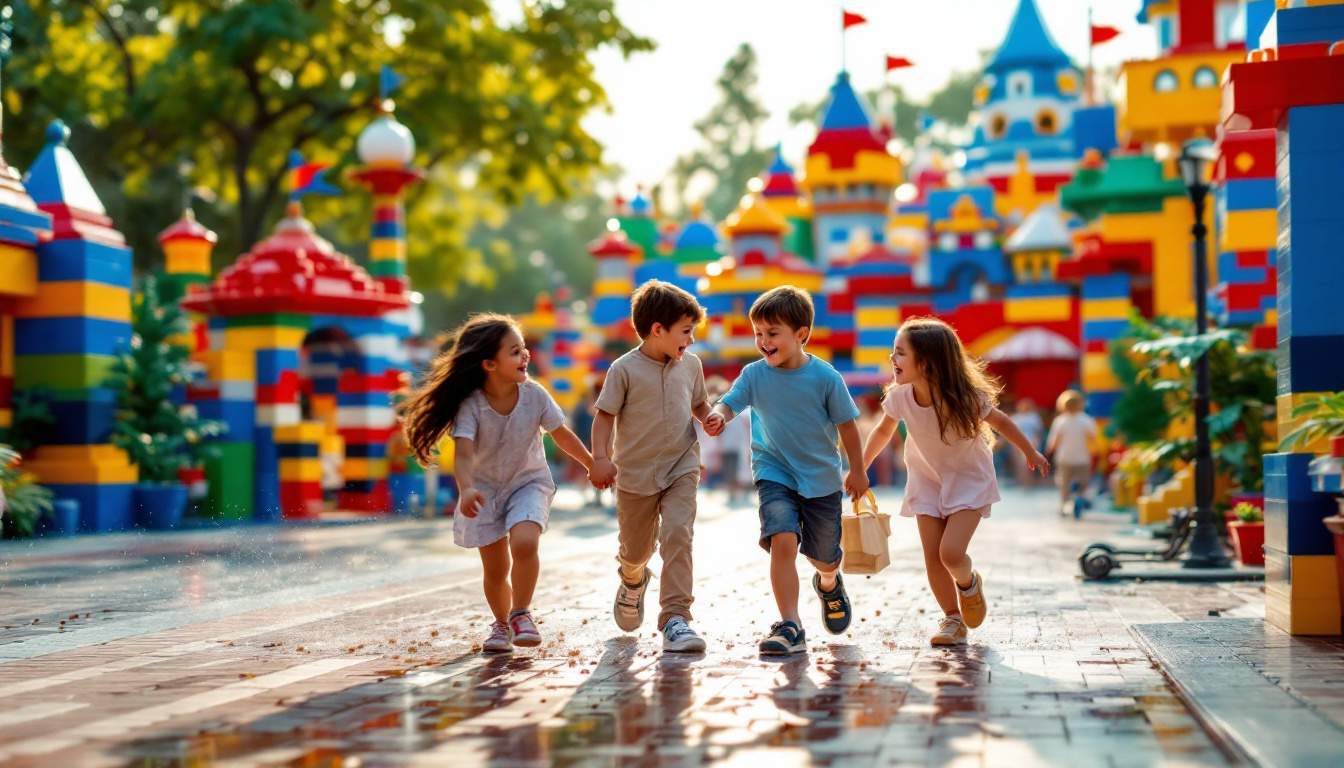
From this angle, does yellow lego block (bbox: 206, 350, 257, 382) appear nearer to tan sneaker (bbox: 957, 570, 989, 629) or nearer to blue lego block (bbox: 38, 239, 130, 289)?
blue lego block (bbox: 38, 239, 130, 289)

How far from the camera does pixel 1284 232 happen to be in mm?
8852

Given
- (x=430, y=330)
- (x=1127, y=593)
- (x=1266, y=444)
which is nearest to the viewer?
(x=1127, y=593)

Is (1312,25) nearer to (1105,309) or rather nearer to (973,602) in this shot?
(973,602)

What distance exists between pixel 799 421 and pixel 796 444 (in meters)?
0.11

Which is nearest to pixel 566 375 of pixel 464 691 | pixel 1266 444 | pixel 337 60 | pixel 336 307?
pixel 337 60

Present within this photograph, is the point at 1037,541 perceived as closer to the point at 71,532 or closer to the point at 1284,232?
the point at 1284,232

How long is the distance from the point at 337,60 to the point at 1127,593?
902 inches

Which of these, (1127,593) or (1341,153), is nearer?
(1341,153)

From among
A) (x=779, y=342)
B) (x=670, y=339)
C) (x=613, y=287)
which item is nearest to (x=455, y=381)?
(x=670, y=339)

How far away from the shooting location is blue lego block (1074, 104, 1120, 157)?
3222 centimetres

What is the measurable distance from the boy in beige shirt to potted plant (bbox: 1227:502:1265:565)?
6.33 metres

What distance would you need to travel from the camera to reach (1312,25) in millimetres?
9258

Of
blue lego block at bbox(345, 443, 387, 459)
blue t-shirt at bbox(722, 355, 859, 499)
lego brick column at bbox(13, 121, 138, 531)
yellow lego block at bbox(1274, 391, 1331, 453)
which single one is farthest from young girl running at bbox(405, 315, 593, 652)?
blue lego block at bbox(345, 443, 387, 459)

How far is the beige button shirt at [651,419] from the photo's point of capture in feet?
27.2
